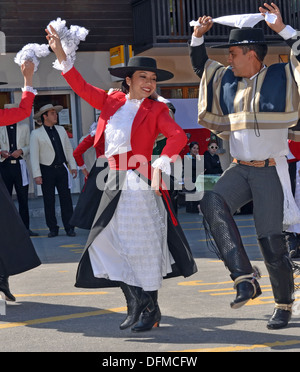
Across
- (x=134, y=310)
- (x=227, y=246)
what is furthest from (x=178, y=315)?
(x=227, y=246)

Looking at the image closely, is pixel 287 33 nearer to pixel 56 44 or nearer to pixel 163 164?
pixel 163 164

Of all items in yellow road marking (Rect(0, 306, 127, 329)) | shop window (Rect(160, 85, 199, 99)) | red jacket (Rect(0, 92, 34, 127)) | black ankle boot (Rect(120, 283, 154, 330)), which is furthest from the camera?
shop window (Rect(160, 85, 199, 99))

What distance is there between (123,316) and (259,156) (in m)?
1.69

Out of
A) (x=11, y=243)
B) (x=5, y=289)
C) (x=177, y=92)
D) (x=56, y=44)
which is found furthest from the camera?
(x=177, y=92)

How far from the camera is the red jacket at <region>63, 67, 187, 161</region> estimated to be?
6141 mm

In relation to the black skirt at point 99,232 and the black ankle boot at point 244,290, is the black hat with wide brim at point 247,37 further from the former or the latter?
the black ankle boot at point 244,290

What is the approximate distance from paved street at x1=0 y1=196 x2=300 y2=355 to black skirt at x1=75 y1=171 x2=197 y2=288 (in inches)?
13.7

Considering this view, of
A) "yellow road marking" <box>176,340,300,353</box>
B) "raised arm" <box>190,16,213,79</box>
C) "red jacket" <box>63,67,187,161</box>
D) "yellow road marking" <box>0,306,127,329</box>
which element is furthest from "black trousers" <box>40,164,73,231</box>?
"yellow road marking" <box>176,340,300,353</box>

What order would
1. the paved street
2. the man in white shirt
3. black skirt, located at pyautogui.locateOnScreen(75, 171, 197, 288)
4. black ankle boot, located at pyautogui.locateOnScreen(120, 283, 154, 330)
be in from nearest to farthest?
the paved street
the man in white shirt
black ankle boot, located at pyautogui.locateOnScreen(120, 283, 154, 330)
black skirt, located at pyautogui.locateOnScreen(75, 171, 197, 288)

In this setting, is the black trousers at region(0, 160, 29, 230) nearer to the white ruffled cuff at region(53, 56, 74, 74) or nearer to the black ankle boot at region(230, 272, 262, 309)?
the white ruffled cuff at region(53, 56, 74, 74)

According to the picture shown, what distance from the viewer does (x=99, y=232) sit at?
6.22 metres

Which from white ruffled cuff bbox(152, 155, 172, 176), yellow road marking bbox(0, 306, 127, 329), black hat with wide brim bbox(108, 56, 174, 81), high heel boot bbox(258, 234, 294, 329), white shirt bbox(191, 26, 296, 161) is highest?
black hat with wide brim bbox(108, 56, 174, 81)

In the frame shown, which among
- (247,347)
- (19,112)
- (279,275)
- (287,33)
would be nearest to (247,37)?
(287,33)
